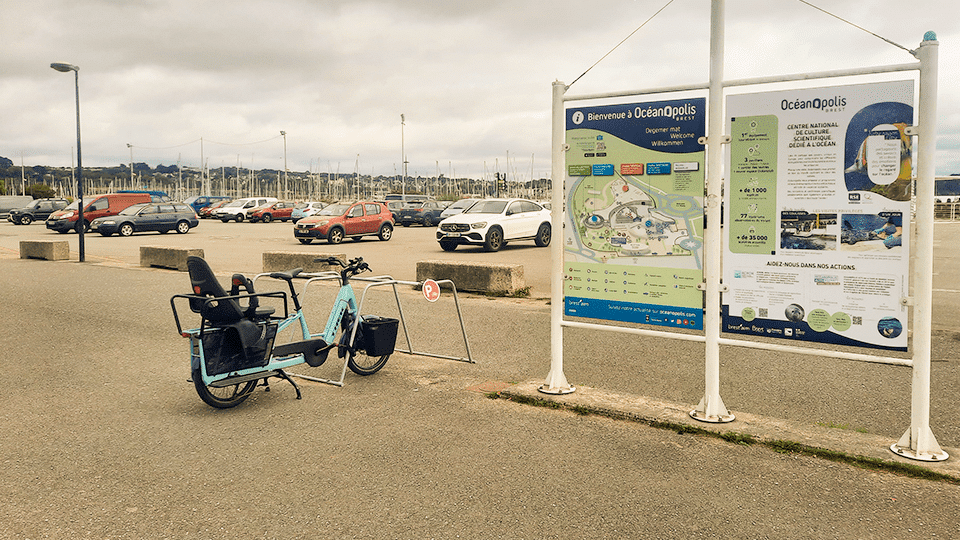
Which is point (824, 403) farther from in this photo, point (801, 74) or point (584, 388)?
point (801, 74)

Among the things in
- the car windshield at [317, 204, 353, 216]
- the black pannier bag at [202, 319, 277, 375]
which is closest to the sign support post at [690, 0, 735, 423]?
the black pannier bag at [202, 319, 277, 375]

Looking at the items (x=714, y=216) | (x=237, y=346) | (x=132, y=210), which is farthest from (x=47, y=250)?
(x=714, y=216)

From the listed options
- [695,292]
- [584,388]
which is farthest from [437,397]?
[695,292]

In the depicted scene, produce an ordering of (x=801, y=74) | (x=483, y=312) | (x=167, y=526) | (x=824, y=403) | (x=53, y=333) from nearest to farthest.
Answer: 1. (x=167, y=526)
2. (x=801, y=74)
3. (x=824, y=403)
4. (x=53, y=333)
5. (x=483, y=312)

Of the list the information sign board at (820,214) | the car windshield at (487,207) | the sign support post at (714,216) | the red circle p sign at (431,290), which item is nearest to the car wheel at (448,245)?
the car windshield at (487,207)

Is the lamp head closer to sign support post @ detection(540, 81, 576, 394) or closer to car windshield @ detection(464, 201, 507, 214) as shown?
car windshield @ detection(464, 201, 507, 214)

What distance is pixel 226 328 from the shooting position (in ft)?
18.5

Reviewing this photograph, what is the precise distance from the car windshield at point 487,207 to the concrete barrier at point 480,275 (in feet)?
32.4

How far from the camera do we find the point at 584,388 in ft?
20.1

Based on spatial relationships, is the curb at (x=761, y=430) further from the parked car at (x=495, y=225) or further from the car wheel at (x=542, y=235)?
the car wheel at (x=542, y=235)

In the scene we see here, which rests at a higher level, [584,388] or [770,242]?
[770,242]

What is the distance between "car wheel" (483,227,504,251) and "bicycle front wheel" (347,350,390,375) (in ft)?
48.2

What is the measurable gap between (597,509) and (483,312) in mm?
6648

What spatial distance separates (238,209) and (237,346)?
1765 inches
